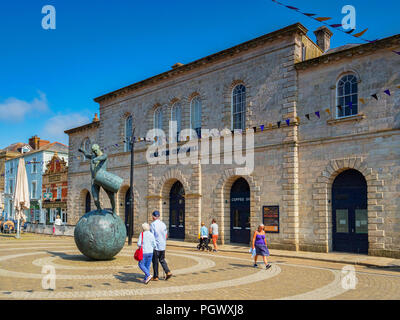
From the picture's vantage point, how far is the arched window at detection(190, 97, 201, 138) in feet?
80.6

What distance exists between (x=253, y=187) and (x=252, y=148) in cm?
211

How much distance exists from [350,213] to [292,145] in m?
4.20

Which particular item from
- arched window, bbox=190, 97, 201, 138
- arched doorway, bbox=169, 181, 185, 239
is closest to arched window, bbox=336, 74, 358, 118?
arched window, bbox=190, 97, 201, 138

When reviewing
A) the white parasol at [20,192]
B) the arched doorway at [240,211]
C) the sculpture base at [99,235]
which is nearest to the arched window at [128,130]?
the white parasol at [20,192]

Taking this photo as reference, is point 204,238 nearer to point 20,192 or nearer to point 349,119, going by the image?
point 349,119

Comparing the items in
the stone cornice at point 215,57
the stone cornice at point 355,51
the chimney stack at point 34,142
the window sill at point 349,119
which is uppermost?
the stone cornice at point 215,57

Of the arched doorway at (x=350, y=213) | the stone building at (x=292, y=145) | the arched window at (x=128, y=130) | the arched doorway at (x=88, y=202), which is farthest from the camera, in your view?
the arched doorway at (x=88, y=202)

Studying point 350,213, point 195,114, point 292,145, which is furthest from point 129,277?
point 195,114

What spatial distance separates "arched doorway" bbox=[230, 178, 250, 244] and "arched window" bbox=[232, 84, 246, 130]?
126 inches

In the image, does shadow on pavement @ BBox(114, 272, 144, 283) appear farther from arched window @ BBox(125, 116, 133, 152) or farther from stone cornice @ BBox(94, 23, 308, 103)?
arched window @ BBox(125, 116, 133, 152)

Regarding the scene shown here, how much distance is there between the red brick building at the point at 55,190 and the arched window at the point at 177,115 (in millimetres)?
18396

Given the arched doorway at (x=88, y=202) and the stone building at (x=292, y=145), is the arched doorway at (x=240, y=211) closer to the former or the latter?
the stone building at (x=292, y=145)

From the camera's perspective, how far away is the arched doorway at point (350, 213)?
17.1 meters

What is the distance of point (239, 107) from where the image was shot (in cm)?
2223
